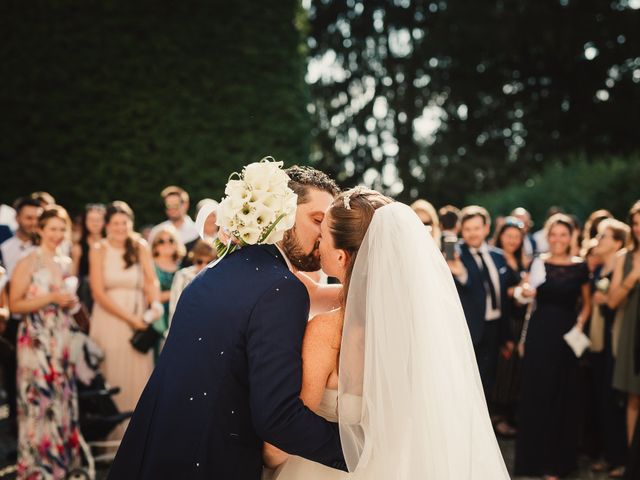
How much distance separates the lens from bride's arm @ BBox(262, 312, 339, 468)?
2797 mm

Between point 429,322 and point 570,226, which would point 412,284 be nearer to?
point 429,322

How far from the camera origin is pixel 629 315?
662 cm

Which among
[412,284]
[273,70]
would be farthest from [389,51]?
[412,284]

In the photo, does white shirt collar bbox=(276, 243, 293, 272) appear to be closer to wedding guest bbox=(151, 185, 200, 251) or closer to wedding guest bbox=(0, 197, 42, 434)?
wedding guest bbox=(0, 197, 42, 434)

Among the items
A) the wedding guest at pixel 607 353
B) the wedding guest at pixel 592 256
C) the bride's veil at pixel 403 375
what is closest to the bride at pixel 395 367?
the bride's veil at pixel 403 375

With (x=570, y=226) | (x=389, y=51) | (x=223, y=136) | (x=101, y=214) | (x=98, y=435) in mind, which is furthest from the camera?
(x=389, y=51)

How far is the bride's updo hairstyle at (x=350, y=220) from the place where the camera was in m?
2.96

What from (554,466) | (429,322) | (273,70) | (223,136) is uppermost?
(273,70)

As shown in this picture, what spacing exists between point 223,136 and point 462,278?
6.58m

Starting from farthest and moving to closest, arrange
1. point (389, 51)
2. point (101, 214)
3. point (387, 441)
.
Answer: point (389, 51)
point (101, 214)
point (387, 441)

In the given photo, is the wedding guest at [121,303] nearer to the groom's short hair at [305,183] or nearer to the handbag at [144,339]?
the handbag at [144,339]

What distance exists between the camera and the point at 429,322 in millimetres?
2873

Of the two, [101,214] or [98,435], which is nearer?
[98,435]

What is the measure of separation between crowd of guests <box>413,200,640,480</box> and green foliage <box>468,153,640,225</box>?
4836 millimetres
